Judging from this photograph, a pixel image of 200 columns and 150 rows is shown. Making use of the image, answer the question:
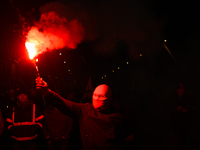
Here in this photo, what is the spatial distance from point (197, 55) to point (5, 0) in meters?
10.1

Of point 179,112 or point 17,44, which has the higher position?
point 17,44

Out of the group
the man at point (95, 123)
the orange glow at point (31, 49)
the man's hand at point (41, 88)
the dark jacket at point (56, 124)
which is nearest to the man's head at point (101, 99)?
the man at point (95, 123)

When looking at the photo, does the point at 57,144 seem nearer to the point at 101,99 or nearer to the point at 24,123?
the point at 24,123

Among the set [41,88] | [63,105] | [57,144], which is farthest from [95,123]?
[57,144]

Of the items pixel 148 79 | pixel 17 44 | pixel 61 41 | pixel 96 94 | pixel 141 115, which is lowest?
pixel 141 115

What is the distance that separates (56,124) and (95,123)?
121 inches

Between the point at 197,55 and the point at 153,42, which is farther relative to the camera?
the point at 153,42

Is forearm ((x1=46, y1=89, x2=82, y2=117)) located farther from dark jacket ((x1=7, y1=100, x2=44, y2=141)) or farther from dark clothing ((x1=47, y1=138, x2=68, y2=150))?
dark clothing ((x1=47, y1=138, x2=68, y2=150))

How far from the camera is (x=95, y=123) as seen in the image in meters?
3.63

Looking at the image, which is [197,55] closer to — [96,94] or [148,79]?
[148,79]

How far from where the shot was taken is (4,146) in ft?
25.2

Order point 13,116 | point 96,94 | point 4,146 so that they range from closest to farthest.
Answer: point 96,94
point 13,116
point 4,146

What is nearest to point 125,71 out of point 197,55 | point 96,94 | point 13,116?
point 197,55

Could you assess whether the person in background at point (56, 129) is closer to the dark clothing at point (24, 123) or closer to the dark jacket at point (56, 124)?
the dark jacket at point (56, 124)
